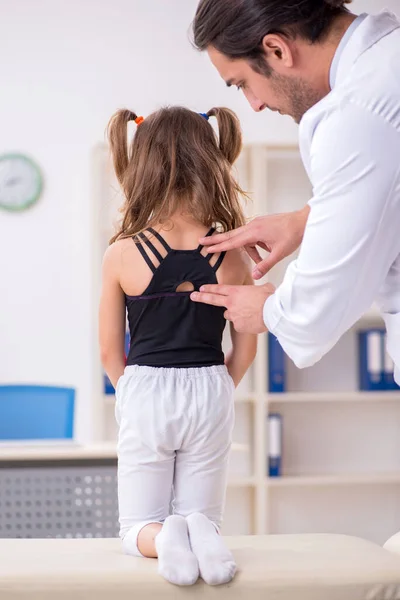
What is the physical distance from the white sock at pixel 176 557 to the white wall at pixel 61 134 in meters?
2.81

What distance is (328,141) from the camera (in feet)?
4.45

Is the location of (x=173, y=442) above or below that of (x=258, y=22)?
below

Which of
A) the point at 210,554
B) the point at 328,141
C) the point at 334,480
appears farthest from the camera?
the point at 334,480

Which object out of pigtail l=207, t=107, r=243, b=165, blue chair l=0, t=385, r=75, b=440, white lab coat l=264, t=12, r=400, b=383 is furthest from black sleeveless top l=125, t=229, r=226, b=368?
blue chair l=0, t=385, r=75, b=440

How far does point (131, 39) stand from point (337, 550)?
3429 mm

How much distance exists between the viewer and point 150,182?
198cm

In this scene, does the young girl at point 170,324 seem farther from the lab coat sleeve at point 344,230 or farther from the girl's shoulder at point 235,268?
the lab coat sleeve at point 344,230

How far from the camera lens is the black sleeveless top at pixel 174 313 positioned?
1.91 meters

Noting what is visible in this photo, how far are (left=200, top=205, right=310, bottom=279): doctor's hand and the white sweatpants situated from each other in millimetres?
296

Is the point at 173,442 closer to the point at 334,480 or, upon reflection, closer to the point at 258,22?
the point at 258,22

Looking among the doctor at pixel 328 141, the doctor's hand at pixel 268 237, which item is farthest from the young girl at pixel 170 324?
the doctor at pixel 328 141

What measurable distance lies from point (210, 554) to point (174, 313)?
62 cm

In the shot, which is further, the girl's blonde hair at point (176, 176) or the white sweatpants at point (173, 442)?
the girl's blonde hair at point (176, 176)

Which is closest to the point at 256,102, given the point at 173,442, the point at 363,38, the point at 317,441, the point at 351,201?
the point at 363,38
